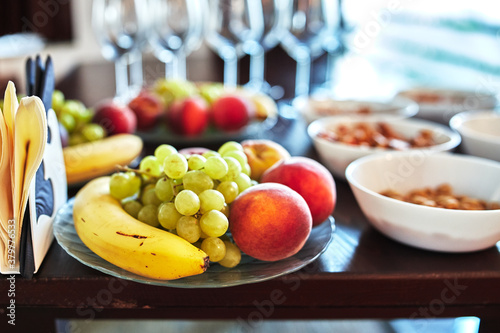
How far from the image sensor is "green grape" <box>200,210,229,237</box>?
448 mm

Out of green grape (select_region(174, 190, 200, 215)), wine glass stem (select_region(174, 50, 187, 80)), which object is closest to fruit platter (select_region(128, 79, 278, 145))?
wine glass stem (select_region(174, 50, 187, 80))

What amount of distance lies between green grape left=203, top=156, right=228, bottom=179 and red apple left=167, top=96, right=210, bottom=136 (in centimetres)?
42

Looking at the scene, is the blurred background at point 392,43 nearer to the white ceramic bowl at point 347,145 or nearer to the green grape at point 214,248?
the white ceramic bowl at point 347,145

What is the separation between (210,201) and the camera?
459mm

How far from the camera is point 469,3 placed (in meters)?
1.92

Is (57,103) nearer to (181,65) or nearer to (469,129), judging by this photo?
(469,129)

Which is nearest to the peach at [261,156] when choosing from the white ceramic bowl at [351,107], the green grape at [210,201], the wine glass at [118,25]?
the green grape at [210,201]

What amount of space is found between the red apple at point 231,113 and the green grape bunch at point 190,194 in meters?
0.38

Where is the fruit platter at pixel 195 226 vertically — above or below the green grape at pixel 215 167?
below

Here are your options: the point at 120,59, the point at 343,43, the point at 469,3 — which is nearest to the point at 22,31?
the point at 120,59

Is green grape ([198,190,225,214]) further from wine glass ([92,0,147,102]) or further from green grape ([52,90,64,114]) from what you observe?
wine glass ([92,0,147,102])

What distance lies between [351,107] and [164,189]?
694 mm

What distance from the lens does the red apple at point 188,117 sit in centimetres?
90

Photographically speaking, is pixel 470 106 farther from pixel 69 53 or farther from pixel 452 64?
pixel 69 53
